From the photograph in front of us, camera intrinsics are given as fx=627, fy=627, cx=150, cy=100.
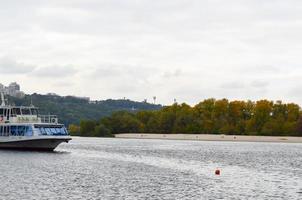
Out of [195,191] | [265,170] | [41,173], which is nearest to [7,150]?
[41,173]

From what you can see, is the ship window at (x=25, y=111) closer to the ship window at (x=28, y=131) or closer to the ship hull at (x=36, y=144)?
the ship hull at (x=36, y=144)

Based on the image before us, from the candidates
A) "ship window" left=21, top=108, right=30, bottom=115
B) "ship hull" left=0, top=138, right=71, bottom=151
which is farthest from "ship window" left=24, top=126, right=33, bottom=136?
"ship window" left=21, top=108, right=30, bottom=115

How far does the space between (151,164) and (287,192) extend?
4228 centimetres

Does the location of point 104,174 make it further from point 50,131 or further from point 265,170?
point 50,131

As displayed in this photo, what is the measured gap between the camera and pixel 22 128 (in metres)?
131

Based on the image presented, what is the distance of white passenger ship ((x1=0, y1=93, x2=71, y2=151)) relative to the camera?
12850 centimetres

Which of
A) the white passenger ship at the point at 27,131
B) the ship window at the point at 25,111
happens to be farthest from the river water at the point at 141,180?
the ship window at the point at 25,111

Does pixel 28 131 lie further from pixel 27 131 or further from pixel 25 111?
pixel 25 111

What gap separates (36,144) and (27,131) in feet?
10.9

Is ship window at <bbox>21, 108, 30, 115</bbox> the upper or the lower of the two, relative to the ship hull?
upper

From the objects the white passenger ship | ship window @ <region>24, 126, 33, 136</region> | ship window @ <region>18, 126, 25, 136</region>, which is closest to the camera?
the white passenger ship

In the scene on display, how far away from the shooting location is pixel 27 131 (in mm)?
129750

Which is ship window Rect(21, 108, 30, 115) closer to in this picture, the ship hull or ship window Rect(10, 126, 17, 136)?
ship window Rect(10, 126, 17, 136)

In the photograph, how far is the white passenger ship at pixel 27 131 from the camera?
12850 cm
